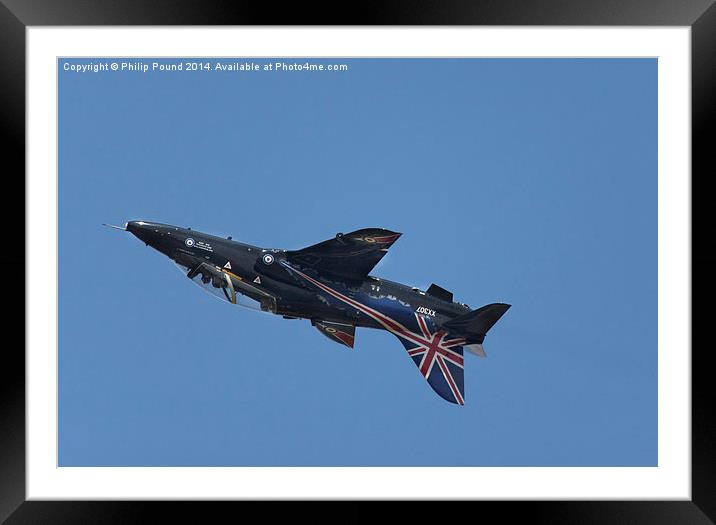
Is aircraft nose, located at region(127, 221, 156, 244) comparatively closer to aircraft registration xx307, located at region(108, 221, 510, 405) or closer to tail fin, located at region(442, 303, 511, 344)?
aircraft registration xx307, located at region(108, 221, 510, 405)

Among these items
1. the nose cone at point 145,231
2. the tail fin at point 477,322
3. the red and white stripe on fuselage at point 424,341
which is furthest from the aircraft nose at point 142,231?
the tail fin at point 477,322

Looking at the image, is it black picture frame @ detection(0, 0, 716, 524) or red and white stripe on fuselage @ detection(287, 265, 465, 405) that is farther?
red and white stripe on fuselage @ detection(287, 265, 465, 405)

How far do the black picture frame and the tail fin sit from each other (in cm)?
603

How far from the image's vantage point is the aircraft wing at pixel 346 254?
2559 centimetres

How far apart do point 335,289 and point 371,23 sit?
29.5ft

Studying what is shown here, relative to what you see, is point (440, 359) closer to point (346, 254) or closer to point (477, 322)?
point (477, 322)

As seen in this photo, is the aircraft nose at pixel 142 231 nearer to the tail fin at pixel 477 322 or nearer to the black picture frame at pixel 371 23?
the black picture frame at pixel 371 23

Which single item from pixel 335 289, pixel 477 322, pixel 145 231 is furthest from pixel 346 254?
pixel 145 231

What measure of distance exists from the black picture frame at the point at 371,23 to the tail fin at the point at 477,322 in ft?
19.8

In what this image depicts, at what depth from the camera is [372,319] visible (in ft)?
84.6

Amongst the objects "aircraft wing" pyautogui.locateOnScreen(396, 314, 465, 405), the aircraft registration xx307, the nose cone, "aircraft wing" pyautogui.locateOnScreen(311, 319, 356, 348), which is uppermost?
the nose cone

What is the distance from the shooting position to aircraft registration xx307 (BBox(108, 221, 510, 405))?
25656mm

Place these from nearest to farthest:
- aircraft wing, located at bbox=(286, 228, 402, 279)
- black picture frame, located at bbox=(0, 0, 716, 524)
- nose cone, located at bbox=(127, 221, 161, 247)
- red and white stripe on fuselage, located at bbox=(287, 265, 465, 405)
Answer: black picture frame, located at bbox=(0, 0, 716, 524), aircraft wing, located at bbox=(286, 228, 402, 279), red and white stripe on fuselage, located at bbox=(287, 265, 465, 405), nose cone, located at bbox=(127, 221, 161, 247)

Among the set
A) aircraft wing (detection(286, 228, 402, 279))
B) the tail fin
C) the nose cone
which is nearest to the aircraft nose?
the nose cone
